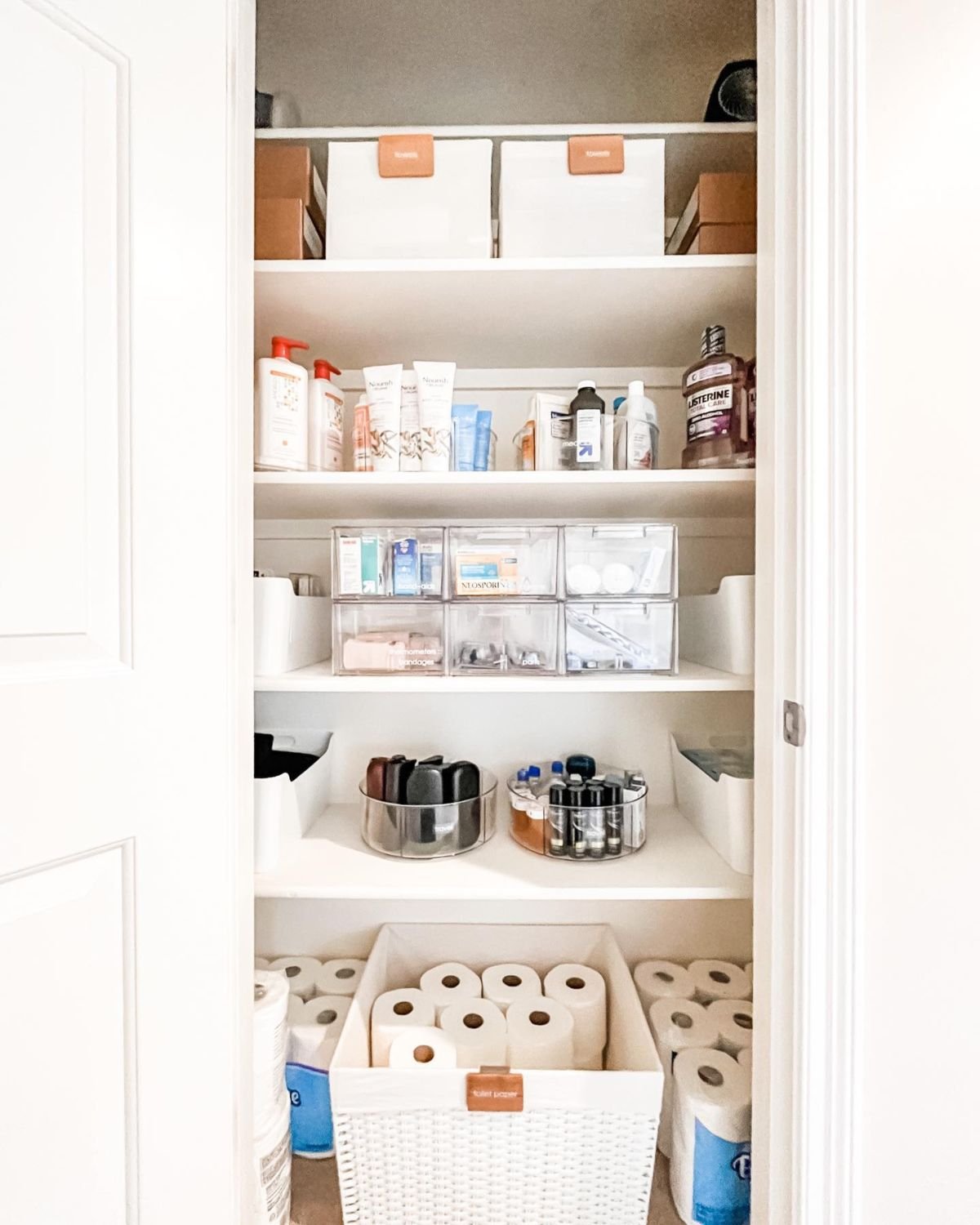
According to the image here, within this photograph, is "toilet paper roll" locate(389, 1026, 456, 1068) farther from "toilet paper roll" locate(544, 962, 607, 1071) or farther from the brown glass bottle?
the brown glass bottle

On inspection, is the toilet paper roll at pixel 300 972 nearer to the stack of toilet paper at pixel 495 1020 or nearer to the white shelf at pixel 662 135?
the stack of toilet paper at pixel 495 1020

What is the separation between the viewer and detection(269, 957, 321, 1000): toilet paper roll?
1143 mm

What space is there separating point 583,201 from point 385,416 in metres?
0.42

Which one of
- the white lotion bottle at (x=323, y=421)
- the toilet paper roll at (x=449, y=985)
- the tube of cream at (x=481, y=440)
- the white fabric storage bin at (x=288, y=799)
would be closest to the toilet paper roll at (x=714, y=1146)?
the toilet paper roll at (x=449, y=985)

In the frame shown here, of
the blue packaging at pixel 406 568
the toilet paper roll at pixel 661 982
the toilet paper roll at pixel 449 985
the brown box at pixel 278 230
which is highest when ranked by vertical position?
the brown box at pixel 278 230

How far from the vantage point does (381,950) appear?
3.90 feet

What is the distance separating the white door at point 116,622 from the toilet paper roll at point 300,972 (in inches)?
15.7

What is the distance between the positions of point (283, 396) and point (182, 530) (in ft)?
1.00

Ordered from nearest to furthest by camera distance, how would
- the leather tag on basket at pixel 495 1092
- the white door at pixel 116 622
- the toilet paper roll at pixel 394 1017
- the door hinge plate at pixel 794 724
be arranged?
the white door at pixel 116 622 < the door hinge plate at pixel 794 724 < the leather tag on basket at pixel 495 1092 < the toilet paper roll at pixel 394 1017

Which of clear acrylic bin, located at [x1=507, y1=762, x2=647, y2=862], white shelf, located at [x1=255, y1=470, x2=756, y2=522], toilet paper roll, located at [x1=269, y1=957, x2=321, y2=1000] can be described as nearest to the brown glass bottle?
white shelf, located at [x1=255, y1=470, x2=756, y2=522]

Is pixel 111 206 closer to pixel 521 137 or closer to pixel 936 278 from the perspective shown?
pixel 521 137

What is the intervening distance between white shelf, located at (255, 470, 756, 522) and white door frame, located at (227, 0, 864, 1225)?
14cm

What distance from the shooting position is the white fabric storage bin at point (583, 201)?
3.01ft

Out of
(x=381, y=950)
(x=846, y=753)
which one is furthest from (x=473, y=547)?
(x=381, y=950)
